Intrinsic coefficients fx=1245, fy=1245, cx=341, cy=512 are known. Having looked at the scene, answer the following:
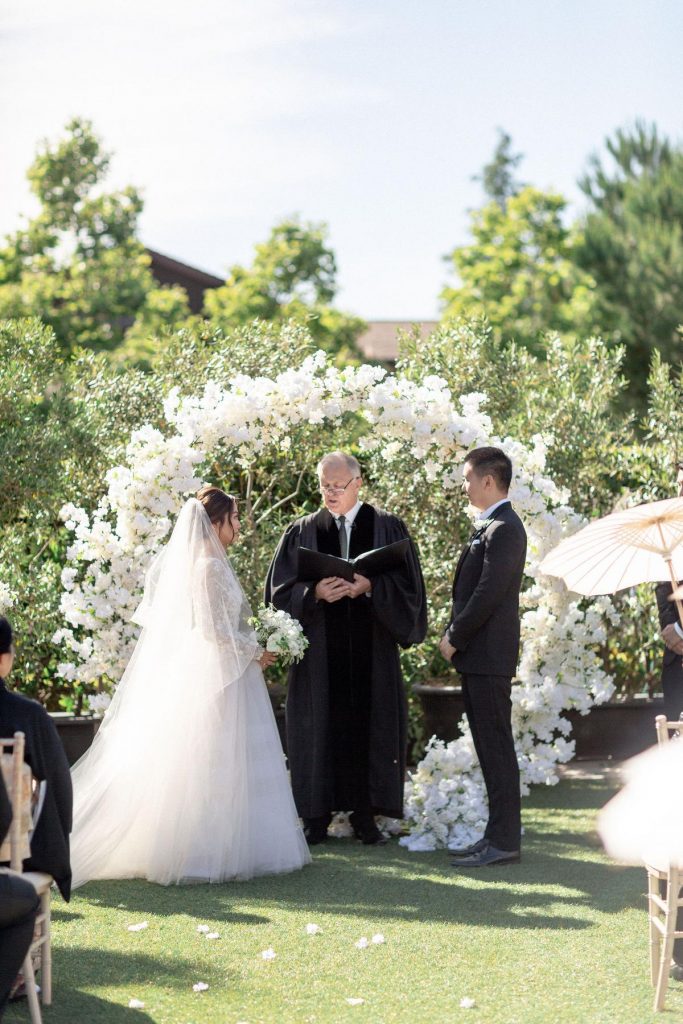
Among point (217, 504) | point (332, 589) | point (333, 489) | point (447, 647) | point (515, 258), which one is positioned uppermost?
point (515, 258)

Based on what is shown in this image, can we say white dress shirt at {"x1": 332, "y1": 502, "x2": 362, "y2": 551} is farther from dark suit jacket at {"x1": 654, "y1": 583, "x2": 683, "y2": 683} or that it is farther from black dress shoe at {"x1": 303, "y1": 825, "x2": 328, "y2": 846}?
dark suit jacket at {"x1": 654, "y1": 583, "x2": 683, "y2": 683}

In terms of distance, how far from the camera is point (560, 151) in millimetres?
23859

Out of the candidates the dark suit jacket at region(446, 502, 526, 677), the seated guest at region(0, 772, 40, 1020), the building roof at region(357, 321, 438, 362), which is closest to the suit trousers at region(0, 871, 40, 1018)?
the seated guest at region(0, 772, 40, 1020)

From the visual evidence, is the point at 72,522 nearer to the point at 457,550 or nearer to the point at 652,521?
the point at 457,550

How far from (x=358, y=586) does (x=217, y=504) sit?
1.09 metres

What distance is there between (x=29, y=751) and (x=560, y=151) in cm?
2187

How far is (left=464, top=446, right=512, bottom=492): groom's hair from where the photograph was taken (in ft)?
20.8

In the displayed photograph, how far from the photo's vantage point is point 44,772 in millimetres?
4105

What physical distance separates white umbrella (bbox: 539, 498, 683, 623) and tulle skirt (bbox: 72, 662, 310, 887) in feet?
7.06

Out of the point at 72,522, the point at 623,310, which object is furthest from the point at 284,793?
the point at 623,310

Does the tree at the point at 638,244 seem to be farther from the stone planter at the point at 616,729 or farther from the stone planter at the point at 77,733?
the stone planter at the point at 77,733

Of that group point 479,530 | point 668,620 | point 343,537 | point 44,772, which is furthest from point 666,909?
point 343,537

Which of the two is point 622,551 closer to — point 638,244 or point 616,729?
point 616,729

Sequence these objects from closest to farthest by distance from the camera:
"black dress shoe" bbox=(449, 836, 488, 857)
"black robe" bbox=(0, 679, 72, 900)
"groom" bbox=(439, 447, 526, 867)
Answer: "black robe" bbox=(0, 679, 72, 900)
"groom" bbox=(439, 447, 526, 867)
"black dress shoe" bbox=(449, 836, 488, 857)
